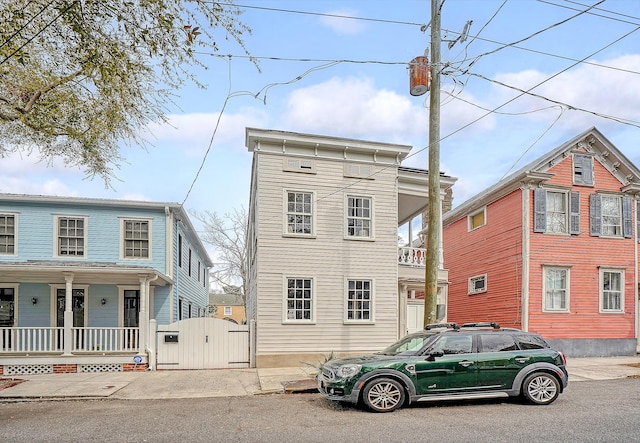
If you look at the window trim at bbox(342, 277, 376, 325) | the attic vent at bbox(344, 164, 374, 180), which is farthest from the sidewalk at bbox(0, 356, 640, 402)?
the attic vent at bbox(344, 164, 374, 180)

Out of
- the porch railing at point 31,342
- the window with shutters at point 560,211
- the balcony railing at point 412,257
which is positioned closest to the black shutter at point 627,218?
the window with shutters at point 560,211

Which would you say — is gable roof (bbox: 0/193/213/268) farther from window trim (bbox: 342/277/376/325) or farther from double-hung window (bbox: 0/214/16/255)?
window trim (bbox: 342/277/376/325)

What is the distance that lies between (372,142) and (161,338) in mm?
9040

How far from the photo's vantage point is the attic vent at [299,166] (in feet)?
49.2

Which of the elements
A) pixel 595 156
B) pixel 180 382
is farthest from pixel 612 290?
pixel 180 382

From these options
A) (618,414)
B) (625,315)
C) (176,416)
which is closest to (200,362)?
(176,416)

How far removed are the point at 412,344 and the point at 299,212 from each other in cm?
704

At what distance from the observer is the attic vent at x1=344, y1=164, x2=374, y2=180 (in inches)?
611

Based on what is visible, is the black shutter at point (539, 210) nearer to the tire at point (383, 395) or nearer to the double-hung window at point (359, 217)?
the double-hung window at point (359, 217)

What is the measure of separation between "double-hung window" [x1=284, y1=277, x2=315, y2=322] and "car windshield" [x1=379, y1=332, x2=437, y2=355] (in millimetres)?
5636

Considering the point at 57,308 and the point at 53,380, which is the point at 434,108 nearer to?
the point at 53,380

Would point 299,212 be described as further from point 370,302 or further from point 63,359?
point 63,359

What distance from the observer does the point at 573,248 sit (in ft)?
57.5

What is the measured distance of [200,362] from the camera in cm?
1404
